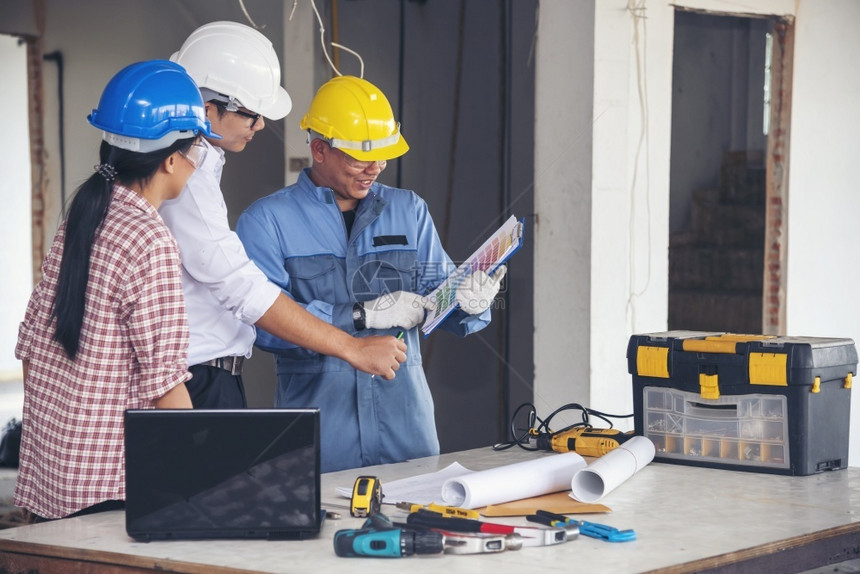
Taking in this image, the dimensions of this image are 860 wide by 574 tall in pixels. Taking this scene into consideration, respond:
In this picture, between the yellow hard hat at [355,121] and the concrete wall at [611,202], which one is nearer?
the yellow hard hat at [355,121]

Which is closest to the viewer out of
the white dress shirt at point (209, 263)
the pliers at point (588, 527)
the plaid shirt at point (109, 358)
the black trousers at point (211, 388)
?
the pliers at point (588, 527)

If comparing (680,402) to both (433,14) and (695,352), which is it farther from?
(433,14)

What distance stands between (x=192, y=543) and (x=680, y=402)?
1241 millimetres

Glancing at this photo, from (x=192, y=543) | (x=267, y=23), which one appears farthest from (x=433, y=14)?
(x=192, y=543)

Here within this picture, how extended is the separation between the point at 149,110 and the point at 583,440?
1.28 metres

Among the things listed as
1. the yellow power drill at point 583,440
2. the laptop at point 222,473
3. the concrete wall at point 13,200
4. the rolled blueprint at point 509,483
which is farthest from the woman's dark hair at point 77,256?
the concrete wall at point 13,200

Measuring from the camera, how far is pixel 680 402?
96.5 inches

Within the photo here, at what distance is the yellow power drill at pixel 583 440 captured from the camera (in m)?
2.50

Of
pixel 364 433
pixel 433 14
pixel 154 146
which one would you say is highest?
pixel 433 14

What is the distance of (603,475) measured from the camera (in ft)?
6.64

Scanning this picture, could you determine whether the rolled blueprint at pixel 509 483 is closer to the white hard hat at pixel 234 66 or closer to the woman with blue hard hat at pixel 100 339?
the woman with blue hard hat at pixel 100 339

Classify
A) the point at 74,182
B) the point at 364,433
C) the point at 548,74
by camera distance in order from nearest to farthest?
the point at 364,433
the point at 74,182
the point at 548,74

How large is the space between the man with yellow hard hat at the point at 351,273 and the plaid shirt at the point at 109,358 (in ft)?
2.65

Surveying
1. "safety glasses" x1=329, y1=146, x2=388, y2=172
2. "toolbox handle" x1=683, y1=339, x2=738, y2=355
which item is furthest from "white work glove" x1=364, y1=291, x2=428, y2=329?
"toolbox handle" x1=683, y1=339, x2=738, y2=355
